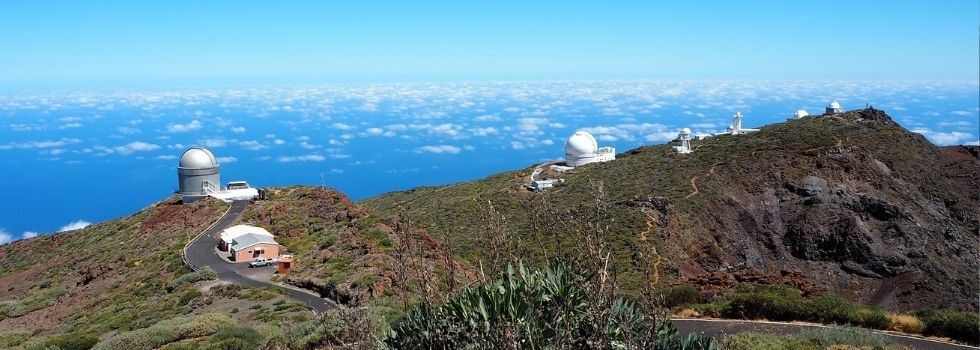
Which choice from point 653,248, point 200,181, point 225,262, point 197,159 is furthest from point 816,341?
point 197,159

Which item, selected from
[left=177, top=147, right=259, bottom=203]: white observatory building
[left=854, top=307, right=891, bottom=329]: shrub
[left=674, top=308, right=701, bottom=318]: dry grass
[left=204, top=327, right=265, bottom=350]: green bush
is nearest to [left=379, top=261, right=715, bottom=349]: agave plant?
[left=204, top=327, right=265, bottom=350]: green bush

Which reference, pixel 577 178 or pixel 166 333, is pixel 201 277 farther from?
pixel 577 178

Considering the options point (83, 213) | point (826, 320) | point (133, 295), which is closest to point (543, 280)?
point (826, 320)

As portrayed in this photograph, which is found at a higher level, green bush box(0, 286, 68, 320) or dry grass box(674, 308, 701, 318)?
dry grass box(674, 308, 701, 318)

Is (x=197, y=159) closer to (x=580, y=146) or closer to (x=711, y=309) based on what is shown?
(x=580, y=146)

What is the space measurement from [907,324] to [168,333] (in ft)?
44.1

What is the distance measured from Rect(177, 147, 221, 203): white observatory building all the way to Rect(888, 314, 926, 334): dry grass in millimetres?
30334

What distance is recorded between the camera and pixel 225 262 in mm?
22938

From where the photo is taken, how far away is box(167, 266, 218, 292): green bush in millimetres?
20180

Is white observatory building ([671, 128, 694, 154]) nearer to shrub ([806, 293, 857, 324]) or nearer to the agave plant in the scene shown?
shrub ([806, 293, 857, 324])

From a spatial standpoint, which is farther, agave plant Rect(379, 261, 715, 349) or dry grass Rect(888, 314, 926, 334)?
dry grass Rect(888, 314, 926, 334)

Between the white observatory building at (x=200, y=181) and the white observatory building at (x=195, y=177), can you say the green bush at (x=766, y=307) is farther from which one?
the white observatory building at (x=195, y=177)

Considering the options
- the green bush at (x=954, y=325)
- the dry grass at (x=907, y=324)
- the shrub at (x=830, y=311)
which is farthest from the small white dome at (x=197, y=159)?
the green bush at (x=954, y=325)

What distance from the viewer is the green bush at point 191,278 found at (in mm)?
20180
